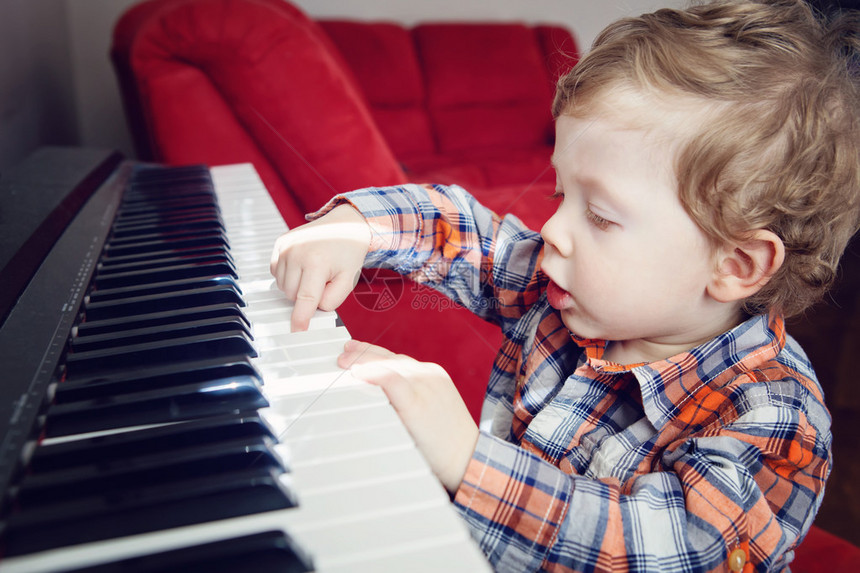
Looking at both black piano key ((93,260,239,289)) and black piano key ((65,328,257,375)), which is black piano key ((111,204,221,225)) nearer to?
black piano key ((93,260,239,289))

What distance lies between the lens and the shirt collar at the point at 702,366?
567 millimetres

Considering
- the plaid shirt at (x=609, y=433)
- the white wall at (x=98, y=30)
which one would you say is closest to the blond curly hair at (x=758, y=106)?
the plaid shirt at (x=609, y=433)

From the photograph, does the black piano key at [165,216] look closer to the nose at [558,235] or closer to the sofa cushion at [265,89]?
the sofa cushion at [265,89]

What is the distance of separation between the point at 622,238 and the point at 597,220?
3 cm

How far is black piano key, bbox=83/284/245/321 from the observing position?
511 millimetres

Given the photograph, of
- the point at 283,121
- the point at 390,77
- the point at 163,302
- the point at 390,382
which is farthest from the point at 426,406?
the point at 390,77

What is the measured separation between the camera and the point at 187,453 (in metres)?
0.33

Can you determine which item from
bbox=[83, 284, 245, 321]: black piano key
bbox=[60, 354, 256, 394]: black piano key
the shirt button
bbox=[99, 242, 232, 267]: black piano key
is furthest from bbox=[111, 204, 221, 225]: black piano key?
the shirt button

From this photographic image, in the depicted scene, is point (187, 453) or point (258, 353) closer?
point (187, 453)

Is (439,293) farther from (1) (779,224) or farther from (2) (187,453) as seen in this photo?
(2) (187,453)

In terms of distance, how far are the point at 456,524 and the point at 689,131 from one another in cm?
38

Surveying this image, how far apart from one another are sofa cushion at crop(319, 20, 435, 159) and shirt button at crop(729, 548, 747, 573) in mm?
2321

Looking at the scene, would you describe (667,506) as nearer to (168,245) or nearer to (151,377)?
(151,377)

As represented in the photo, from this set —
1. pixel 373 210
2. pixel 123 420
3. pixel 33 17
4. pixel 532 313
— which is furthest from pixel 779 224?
pixel 33 17
